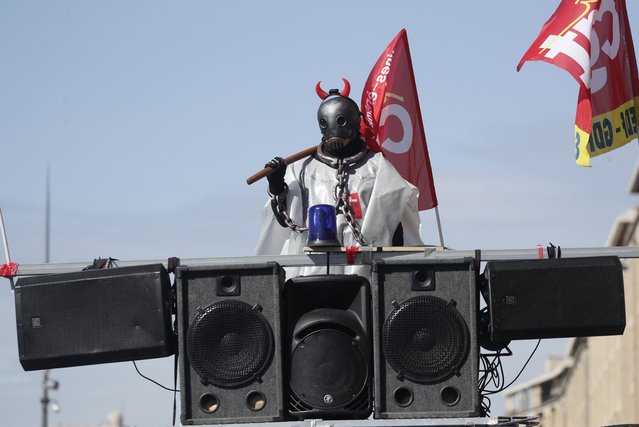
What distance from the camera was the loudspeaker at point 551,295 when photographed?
305 inches

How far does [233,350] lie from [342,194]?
168cm

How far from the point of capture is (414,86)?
11.7m

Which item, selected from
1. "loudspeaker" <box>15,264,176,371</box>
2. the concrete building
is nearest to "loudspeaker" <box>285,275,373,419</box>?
"loudspeaker" <box>15,264,176,371</box>

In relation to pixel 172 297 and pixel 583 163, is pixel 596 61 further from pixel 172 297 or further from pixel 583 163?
pixel 172 297

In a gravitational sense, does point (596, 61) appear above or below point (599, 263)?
above

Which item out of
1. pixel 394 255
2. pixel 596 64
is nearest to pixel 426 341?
pixel 394 255

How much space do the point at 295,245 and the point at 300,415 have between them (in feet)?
5.68

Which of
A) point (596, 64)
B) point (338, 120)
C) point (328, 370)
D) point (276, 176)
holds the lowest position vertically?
point (328, 370)

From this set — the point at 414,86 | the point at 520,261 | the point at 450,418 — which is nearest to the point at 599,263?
the point at 520,261

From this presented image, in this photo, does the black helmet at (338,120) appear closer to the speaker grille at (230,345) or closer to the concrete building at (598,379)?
the speaker grille at (230,345)

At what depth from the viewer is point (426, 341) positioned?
25.2ft

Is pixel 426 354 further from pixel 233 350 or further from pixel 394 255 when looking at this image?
pixel 233 350

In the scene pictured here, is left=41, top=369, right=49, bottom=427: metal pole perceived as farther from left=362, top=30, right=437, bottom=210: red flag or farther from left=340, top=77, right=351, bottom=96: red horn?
left=340, top=77, right=351, bottom=96: red horn

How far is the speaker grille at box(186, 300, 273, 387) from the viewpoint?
25.3ft
